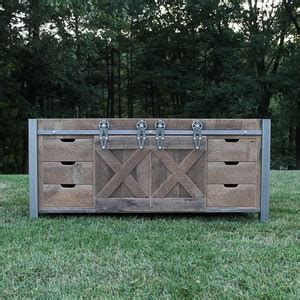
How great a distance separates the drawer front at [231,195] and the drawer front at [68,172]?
1.05 meters

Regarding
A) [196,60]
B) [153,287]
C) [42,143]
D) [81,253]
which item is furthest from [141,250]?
[196,60]

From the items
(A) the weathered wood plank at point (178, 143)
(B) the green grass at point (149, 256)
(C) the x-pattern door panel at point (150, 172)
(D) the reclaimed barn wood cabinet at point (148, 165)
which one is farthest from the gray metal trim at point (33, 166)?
(A) the weathered wood plank at point (178, 143)

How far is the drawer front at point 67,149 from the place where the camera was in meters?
3.99

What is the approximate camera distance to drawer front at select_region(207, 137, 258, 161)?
13.1ft

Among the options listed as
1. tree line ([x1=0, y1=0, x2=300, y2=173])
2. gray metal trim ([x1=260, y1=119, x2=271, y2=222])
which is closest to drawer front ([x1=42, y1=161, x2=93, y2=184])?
gray metal trim ([x1=260, y1=119, x2=271, y2=222])

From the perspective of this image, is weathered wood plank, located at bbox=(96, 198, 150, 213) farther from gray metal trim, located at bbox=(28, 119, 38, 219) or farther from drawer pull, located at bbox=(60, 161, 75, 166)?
gray metal trim, located at bbox=(28, 119, 38, 219)

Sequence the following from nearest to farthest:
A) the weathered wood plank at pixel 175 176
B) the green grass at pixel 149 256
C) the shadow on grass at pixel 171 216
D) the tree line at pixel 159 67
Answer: the green grass at pixel 149 256 < the weathered wood plank at pixel 175 176 < the shadow on grass at pixel 171 216 < the tree line at pixel 159 67

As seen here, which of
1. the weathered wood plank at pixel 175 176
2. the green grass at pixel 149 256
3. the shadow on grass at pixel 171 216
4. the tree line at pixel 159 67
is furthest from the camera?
the tree line at pixel 159 67

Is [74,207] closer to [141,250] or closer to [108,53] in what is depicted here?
[141,250]

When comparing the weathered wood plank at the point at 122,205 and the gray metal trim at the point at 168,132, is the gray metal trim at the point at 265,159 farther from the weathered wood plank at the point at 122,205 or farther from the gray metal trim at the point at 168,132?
the weathered wood plank at the point at 122,205

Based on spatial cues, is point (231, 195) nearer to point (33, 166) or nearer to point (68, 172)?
point (68, 172)

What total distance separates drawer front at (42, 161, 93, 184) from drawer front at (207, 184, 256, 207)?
1048 millimetres

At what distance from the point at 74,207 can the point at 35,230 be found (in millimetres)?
523

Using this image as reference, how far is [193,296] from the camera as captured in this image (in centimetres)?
216
